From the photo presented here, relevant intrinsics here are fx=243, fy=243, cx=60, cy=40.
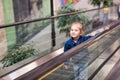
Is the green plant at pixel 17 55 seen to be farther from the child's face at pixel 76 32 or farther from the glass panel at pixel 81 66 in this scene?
the glass panel at pixel 81 66

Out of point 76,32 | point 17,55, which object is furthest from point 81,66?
point 17,55

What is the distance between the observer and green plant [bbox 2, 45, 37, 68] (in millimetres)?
4191

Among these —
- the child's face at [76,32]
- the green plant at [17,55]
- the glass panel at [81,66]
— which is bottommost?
the green plant at [17,55]

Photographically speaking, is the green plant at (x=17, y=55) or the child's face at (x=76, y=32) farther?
the green plant at (x=17, y=55)

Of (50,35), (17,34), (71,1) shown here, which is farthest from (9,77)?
(71,1)

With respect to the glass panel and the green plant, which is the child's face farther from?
the green plant

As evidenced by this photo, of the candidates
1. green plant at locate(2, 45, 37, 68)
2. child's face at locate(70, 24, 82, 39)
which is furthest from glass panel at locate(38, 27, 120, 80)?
green plant at locate(2, 45, 37, 68)

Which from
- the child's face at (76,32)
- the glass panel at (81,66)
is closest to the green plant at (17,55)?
the child's face at (76,32)

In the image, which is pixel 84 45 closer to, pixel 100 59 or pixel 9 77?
pixel 9 77

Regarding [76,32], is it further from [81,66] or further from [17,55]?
[17,55]

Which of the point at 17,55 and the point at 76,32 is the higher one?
the point at 76,32

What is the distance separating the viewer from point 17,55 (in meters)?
4.26

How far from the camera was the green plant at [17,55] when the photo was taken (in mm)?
4191

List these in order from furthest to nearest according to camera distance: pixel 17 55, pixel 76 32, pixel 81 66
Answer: pixel 17 55 → pixel 76 32 → pixel 81 66
